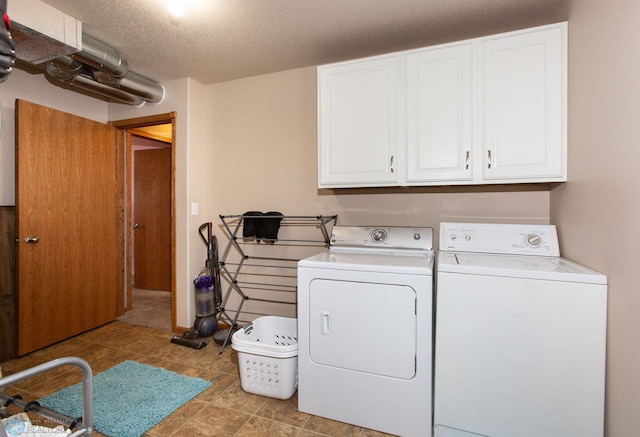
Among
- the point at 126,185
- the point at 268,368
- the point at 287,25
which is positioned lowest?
the point at 268,368

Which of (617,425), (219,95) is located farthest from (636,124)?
(219,95)

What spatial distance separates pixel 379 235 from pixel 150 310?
304 centimetres

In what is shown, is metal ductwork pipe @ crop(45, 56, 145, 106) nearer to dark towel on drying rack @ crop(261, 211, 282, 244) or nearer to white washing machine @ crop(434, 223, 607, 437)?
→ dark towel on drying rack @ crop(261, 211, 282, 244)

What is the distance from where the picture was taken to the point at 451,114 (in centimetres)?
191

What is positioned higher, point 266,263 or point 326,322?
point 266,263

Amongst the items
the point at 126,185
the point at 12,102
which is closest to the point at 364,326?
the point at 126,185

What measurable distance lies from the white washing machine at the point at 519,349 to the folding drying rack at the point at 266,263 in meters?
1.29

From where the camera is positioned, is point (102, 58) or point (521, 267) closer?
point (521, 267)

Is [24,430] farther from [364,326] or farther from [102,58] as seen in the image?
[102,58]

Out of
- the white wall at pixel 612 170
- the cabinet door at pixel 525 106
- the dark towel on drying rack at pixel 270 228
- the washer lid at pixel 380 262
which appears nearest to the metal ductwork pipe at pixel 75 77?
the dark towel on drying rack at pixel 270 228

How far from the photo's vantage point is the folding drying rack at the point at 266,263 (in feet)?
8.86

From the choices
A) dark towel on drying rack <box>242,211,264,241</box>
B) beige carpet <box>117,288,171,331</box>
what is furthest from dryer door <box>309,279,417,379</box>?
beige carpet <box>117,288,171,331</box>

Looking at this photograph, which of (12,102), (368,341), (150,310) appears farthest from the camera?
(150,310)

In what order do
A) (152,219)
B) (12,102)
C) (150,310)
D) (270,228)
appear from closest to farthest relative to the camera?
1. (12,102)
2. (270,228)
3. (150,310)
4. (152,219)
